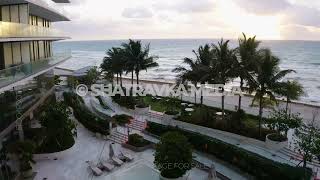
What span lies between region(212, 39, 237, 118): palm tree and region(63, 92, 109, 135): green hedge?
9.71 meters

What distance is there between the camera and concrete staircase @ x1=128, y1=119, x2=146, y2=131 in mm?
29922

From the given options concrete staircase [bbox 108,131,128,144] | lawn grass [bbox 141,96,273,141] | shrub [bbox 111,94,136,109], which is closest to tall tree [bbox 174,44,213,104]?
lawn grass [bbox 141,96,273,141]

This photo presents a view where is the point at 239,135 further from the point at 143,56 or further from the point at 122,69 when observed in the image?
the point at 122,69

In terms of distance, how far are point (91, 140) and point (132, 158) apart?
558cm

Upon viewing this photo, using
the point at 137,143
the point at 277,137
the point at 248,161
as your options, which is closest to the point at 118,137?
the point at 137,143

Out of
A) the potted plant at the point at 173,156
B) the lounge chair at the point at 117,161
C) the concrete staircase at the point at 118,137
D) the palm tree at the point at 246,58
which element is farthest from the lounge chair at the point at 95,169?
the palm tree at the point at 246,58

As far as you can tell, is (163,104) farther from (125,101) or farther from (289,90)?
(289,90)

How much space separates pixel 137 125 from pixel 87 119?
4.41m

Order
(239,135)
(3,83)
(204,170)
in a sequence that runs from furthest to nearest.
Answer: (239,135), (204,170), (3,83)

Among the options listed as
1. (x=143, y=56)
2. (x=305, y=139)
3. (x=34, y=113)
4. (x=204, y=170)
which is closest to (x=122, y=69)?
(x=143, y=56)

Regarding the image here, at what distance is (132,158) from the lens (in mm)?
23812

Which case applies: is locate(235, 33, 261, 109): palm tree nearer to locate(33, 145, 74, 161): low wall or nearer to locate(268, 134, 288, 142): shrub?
locate(268, 134, 288, 142): shrub

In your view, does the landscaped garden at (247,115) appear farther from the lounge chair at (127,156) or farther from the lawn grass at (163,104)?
the lounge chair at (127,156)

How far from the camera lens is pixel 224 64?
28016mm
